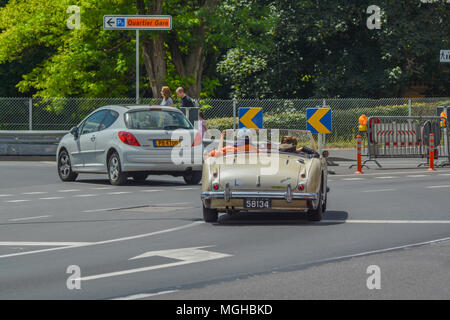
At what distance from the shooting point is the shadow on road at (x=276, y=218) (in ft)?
40.9

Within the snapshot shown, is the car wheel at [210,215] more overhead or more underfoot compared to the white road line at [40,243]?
more overhead

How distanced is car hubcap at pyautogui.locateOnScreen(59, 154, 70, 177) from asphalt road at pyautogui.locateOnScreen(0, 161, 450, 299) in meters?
2.81

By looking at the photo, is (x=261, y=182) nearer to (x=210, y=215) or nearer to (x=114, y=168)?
(x=210, y=215)

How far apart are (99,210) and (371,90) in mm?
29993

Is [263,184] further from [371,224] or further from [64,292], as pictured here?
[64,292]

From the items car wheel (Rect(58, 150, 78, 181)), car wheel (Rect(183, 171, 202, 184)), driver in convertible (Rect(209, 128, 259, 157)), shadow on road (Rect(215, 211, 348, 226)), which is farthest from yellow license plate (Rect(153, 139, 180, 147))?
driver in convertible (Rect(209, 128, 259, 157))

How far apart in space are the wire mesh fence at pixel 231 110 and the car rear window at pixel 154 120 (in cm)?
1209

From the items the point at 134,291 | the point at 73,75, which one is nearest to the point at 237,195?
the point at 134,291

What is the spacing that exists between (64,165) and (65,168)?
8cm

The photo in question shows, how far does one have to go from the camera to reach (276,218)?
42.8 feet

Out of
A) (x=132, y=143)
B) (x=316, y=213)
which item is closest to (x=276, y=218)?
(x=316, y=213)

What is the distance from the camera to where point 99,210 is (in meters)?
14.3

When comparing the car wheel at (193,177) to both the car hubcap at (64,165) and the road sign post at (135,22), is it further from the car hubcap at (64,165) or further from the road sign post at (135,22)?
the road sign post at (135,22)

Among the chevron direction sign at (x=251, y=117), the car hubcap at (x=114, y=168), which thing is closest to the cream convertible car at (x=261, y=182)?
the car hubcap at (x=114, y=168)
